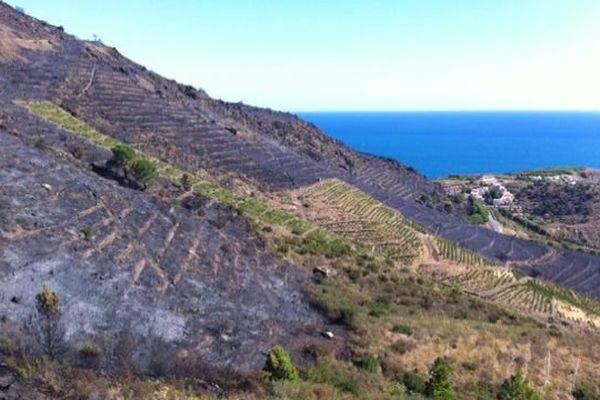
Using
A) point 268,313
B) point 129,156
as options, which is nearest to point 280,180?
point 129,156

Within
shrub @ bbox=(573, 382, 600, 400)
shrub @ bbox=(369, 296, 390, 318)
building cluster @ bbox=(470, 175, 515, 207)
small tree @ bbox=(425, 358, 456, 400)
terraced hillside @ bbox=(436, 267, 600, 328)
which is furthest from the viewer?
building cluster @ bbox=(470, 175, 515, 207)

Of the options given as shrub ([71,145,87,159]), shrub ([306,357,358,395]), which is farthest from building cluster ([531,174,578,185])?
shrub ([306,357,358,395])

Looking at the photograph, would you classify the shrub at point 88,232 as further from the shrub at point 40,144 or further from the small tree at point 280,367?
the shrub at point 40,144

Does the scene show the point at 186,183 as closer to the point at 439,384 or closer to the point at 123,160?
the point at 123,160

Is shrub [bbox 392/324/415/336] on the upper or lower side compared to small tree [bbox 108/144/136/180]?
lower

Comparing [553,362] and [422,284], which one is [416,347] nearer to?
[553,362]

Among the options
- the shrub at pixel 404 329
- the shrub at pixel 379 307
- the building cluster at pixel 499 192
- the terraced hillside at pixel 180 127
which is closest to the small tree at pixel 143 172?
the terraced hillside at pixel 180 127

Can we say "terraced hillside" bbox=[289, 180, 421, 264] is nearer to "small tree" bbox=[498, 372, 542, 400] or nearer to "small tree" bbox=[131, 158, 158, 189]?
"small tree" bbox=[131, 158, 158, 189]
